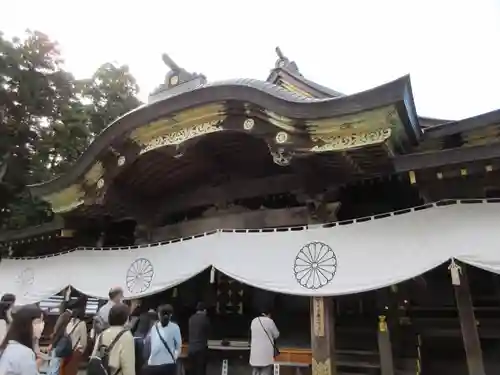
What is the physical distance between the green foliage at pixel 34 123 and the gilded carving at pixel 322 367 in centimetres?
961

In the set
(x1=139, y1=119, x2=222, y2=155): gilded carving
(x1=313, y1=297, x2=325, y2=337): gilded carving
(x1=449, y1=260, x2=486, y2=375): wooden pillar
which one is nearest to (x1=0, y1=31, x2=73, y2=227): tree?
(x1=139, y1=119, x2=222, y2=155): gilded carving

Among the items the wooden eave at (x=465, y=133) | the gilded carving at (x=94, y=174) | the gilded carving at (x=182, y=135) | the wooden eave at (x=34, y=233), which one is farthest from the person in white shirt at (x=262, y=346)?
the wooden eave at (x=34, y=233)

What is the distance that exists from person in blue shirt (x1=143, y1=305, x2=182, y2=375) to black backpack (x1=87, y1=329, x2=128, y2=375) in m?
1.15

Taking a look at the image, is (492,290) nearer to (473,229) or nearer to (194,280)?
(473,229)

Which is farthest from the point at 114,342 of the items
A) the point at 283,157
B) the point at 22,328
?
the point at 283,157

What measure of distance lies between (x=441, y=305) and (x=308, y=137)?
10.2ft

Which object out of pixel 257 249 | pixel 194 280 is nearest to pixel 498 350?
pixel 257 249

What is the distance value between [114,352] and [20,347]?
3.17 feet

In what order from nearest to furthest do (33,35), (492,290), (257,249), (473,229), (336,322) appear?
1. (473,229)
2. (492,290)
3. (257,249)
4. (336,322)
5. (33,35)

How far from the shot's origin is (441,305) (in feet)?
19.6

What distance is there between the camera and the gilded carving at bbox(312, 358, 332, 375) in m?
5.39

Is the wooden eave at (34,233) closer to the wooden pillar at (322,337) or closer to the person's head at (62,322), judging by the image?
the person's head at (62,322)

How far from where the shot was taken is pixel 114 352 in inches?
135

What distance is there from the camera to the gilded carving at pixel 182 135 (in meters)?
6.53
